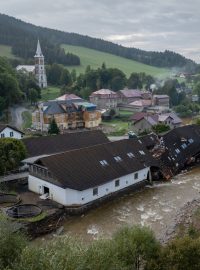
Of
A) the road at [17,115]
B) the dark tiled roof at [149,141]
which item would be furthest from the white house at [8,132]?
the road at [17,115]

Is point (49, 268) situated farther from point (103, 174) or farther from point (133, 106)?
point (133, 106)

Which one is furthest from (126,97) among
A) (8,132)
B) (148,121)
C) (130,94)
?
(8,132)

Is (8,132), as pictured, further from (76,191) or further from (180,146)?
(180,146)

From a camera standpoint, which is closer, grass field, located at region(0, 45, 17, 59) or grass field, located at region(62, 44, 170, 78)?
grass field, located at region(0, 45, 17, 59)

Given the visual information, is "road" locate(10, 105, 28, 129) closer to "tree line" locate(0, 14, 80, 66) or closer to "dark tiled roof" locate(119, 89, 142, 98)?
"dark tiled roof" locate(119, 89, 142, 98)

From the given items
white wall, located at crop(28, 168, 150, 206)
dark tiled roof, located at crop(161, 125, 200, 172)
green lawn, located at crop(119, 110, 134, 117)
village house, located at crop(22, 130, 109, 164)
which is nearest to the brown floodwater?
white wall, located at crop(28, 168, 150, 206)

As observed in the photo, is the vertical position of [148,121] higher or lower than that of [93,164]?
lower
